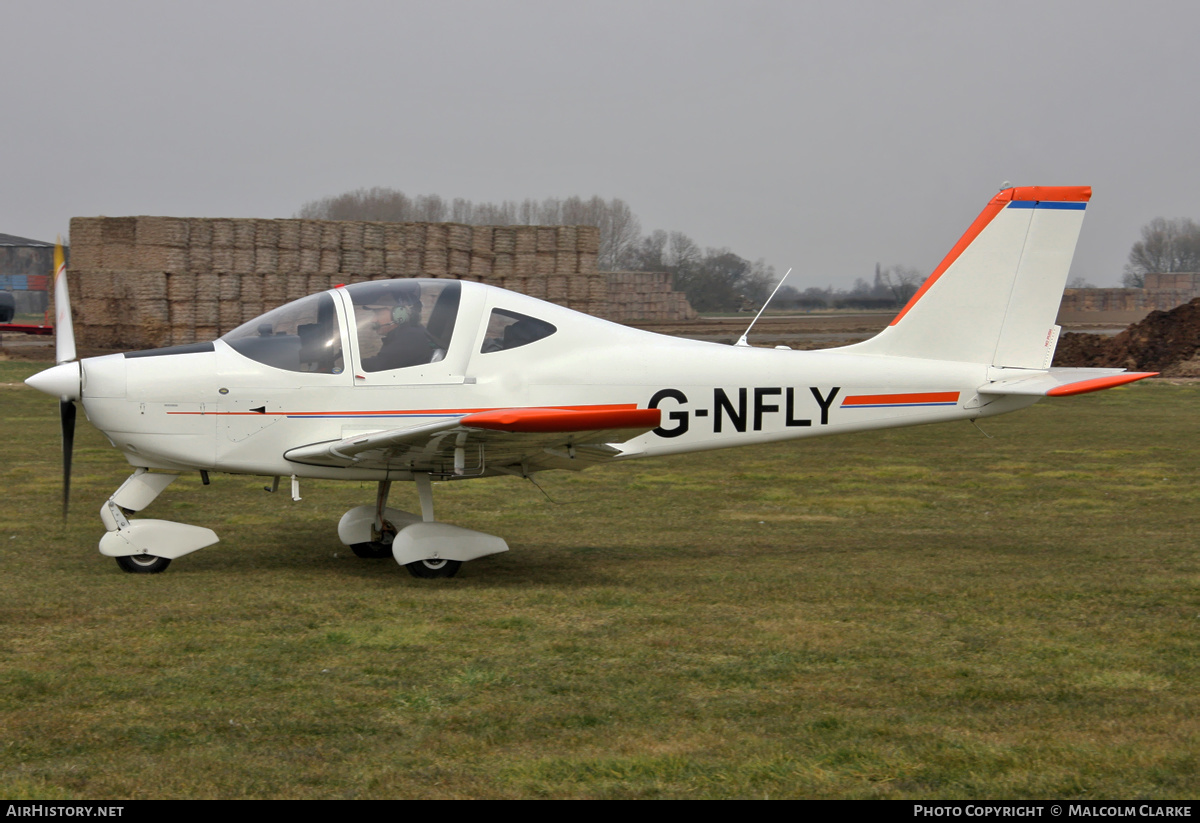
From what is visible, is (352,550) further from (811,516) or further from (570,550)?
(811,516)

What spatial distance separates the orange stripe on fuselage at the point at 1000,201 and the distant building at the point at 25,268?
73.2 m

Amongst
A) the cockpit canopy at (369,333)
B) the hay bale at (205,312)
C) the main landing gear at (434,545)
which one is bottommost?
the hay bale at (205,312)

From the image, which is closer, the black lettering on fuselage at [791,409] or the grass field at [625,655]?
the grass field at [625,655]

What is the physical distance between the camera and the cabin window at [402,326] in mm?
7574

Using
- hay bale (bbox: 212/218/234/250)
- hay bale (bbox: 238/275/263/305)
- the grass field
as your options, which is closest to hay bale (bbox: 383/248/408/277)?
hay bale (bbox: 238/275/263/305)

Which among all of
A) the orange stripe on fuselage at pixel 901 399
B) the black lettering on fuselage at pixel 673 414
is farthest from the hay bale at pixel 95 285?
the orange stripe on fuselage at pixel 901 399

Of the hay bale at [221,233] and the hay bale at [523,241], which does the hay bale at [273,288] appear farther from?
the hay bale at [523,241]

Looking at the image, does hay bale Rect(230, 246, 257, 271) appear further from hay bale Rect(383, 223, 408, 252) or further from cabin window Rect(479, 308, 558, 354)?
cabin window Rect(479, 308, 558, 354)

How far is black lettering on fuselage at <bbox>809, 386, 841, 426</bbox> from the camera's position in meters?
8.11

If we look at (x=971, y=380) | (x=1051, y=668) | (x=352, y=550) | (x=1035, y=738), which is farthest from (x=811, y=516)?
(x=1035, y=738)

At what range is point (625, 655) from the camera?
5.58 metres

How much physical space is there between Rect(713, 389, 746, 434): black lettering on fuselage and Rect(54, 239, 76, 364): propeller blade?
15.0 feet
